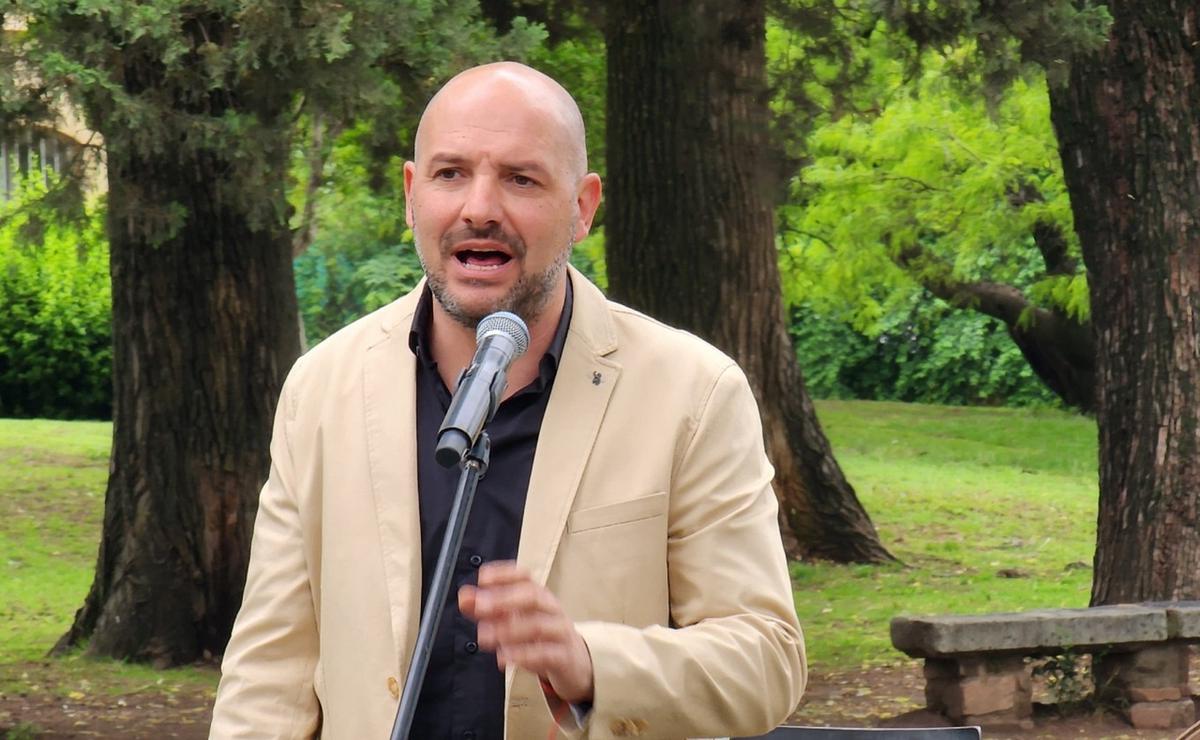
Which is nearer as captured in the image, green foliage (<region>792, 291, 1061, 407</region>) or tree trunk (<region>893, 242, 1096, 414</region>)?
tree trunk (<region>893, 242, 1096, 414</region>)

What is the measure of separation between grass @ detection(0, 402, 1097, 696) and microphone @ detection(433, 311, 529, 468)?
6569mm

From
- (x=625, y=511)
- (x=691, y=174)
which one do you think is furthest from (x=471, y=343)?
(x=691, y=174)

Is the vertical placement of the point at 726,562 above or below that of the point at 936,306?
below

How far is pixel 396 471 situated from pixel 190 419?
6.06 metres

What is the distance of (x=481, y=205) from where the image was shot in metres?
2.81

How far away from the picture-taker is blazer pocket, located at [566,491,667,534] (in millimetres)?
2795

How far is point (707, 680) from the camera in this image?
2658mm

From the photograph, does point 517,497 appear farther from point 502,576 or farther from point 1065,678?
point 1065,678

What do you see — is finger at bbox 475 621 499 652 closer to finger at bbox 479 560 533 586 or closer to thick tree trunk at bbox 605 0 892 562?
finger at bbox 479 560 533 586

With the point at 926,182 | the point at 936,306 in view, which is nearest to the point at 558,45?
the point at 926,182

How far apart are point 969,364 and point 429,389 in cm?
2836

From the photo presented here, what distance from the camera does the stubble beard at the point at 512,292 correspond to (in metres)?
2.85

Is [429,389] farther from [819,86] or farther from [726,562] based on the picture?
[819,86]

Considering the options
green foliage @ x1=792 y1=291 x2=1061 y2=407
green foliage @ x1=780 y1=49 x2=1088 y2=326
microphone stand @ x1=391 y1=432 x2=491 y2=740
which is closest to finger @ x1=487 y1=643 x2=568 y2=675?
microphone stand @ x1=391 y1=432 x2=491 y2=740
